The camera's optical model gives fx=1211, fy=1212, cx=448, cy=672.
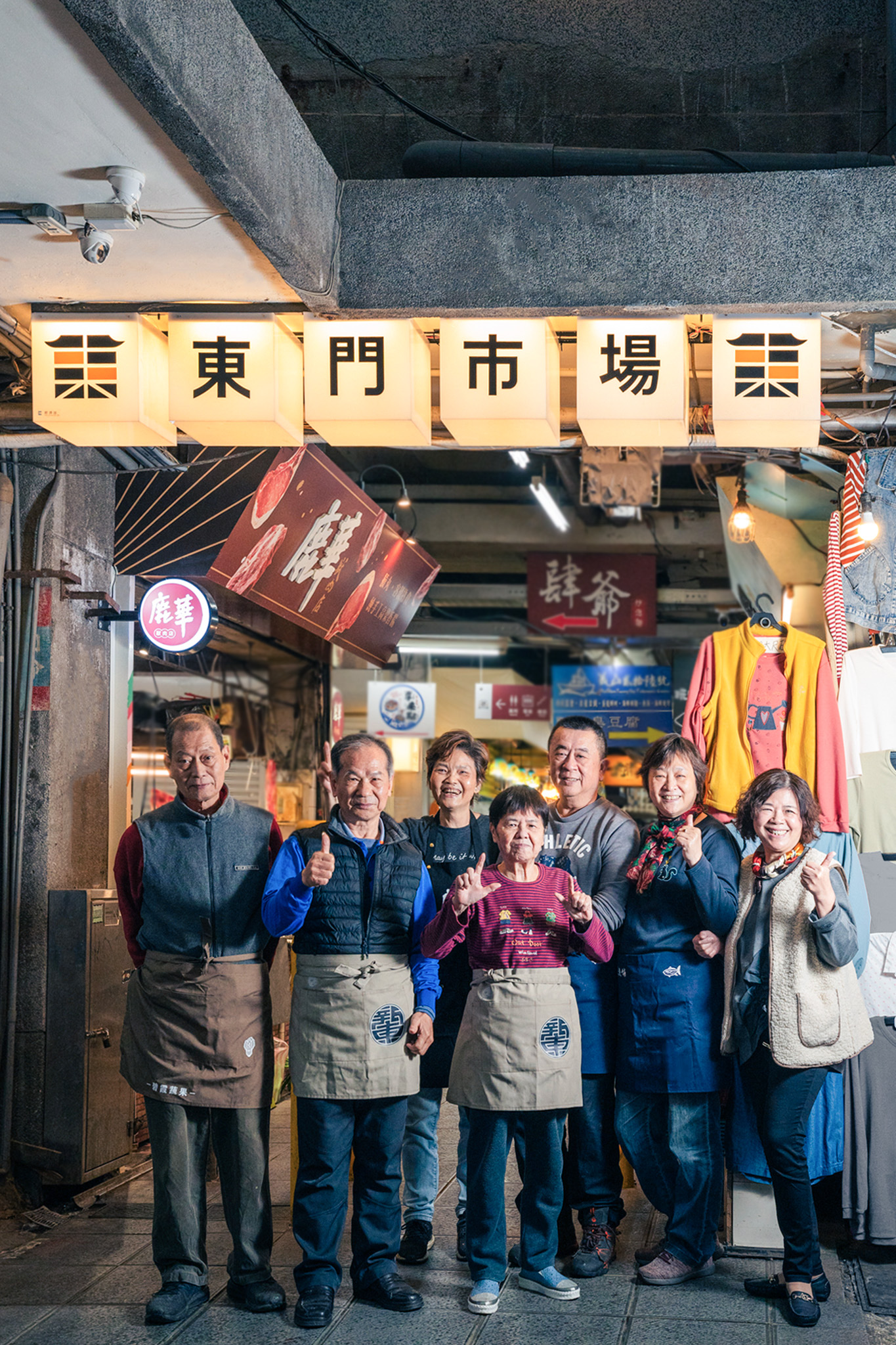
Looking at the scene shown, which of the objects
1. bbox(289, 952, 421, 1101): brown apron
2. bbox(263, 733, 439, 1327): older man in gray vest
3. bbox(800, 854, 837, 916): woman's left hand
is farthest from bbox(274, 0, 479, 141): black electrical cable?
bbox(289, 952, 421, 1101): brown apron

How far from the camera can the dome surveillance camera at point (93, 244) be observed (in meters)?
4.48

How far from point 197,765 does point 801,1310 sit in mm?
2857

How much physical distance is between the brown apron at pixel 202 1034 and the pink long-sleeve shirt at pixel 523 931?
2.33ft

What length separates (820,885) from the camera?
411cm

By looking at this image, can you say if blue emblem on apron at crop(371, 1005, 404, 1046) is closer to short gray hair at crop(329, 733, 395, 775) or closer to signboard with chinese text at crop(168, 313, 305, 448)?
short gray hair at crop(329, 733, 395, 775)

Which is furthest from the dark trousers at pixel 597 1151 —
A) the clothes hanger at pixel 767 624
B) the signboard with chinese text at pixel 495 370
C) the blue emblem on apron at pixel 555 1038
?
the signboard with chinese text at pixel 495 370

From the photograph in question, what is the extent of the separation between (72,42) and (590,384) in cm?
250

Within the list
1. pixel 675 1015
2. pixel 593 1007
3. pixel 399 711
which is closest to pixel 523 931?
pixel 593 1007

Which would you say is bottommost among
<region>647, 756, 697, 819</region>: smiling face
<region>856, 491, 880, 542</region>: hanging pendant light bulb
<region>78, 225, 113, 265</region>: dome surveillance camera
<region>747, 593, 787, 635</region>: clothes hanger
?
<region>647, 756, 697, 819</region>: smiling face

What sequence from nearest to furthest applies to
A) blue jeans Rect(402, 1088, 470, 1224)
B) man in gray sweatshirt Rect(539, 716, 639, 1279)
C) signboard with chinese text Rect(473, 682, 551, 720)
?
1. man in gray sweatshirt Rect(539, 716, 639, 1279)
2. blue jeans Rect(402, 1088, 470, 1224)
3. signboard with chinese text Rect(473, 682, 551, 720)

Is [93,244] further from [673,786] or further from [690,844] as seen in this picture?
[690,844]

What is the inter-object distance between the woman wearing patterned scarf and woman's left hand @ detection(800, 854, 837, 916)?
1.39 feet

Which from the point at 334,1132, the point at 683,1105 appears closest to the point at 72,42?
the point at 334,1132

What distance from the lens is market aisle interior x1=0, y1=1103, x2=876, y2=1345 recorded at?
405 cm
